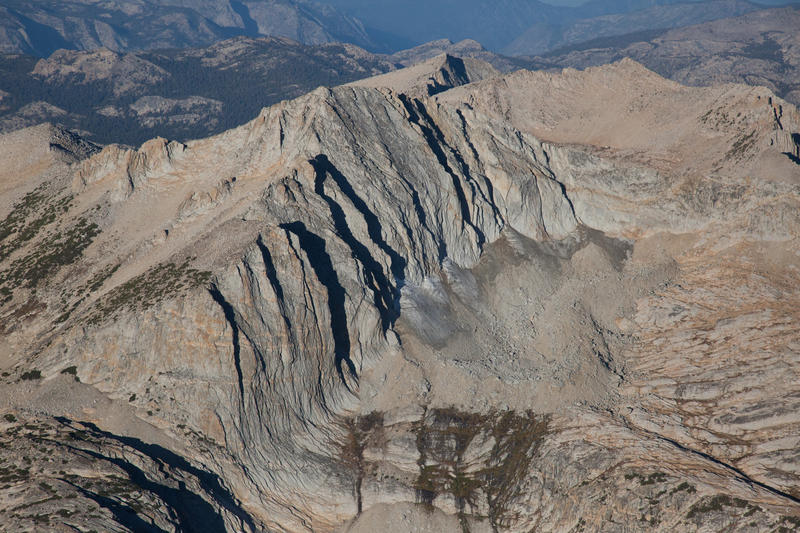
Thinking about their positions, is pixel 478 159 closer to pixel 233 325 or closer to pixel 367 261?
pixel 367 261

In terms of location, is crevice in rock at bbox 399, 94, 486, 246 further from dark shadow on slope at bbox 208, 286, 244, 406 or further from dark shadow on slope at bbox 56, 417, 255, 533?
dark shadow on slope at bbox 56, 417, 255, 533

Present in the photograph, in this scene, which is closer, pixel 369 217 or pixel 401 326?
pixel 401 326

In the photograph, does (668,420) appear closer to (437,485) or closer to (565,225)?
(437,485)

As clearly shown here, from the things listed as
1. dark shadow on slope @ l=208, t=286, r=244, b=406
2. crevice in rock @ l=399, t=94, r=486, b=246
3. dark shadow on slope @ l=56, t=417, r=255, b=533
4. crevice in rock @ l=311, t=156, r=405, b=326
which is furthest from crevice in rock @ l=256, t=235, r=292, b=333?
crevice in rock @ l=399, t=94, r=486, b=246

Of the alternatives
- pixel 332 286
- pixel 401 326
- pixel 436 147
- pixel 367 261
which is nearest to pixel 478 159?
pixel 436 147

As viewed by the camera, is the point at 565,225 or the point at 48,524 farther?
the point at 565,225

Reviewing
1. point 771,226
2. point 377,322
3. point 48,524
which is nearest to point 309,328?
point 377,322
